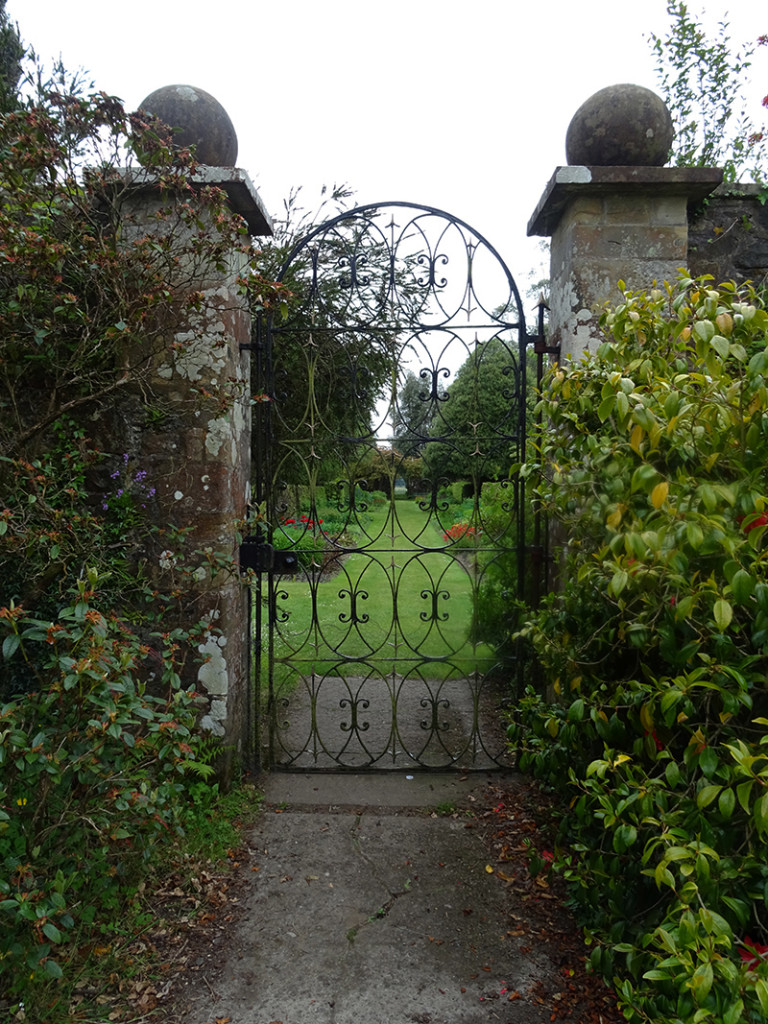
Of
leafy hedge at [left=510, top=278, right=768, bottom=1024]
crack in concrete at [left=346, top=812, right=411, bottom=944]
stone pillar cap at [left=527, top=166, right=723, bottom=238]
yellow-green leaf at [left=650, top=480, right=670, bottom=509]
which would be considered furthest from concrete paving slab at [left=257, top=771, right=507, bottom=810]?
stone pillar cap at [left=527, top=166, right=723, bottom=238]

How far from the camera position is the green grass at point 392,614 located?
3586 mm

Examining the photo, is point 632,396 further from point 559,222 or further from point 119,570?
point 119,570

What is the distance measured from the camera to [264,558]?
11.3 ft

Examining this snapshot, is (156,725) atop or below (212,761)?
atop

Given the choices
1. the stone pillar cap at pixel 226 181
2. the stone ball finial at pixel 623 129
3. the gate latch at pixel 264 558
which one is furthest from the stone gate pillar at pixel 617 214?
the gate latch at pixel 264 558

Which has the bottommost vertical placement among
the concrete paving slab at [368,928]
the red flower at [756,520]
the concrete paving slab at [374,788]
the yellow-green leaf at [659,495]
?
the concrete paving slab at [368,928]

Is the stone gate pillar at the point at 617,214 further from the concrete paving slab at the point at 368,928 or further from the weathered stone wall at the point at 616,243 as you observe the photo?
the concrete paving slab at the point at 368,928

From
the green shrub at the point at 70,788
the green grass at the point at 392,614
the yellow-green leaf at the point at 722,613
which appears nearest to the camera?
the yellow-green leaf at the point at 722,613

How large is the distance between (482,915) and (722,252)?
3266 millimetres

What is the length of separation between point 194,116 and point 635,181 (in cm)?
215

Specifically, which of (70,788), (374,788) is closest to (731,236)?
(374,788)

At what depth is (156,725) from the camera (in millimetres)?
2221

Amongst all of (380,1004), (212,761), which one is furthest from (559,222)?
(380,1004)

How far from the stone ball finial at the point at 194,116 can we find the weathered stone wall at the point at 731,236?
2.41 metres
